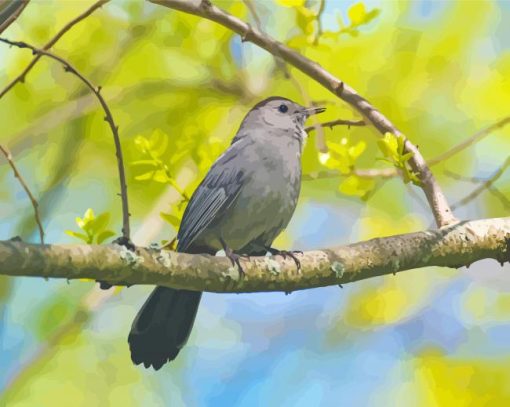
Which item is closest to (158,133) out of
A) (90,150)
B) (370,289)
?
(90,150)

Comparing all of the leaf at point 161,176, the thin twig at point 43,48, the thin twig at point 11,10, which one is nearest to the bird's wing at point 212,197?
the leaf at point 161,176

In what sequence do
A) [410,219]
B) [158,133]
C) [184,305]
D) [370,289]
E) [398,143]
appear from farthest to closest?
1. [370,289]
2. [410,219]
3. [184,305]
4. [158,133]
5. [398,143]

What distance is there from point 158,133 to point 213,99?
2.08m

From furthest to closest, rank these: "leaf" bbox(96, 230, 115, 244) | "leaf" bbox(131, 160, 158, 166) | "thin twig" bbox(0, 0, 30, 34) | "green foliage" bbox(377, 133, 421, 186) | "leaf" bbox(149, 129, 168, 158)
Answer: "leaf" bbox(149, 129, 168, 158) → "leaf" bbox(131, 160, 158, 166) → "green foliage" bbox(377, 133, 421, 186) → "leaf" bbox(96, 230, 115, 244) → "thin twig" bbox(0, 0, 30, 34)

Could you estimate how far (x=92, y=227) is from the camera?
289cm

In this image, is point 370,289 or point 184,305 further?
point 370,289

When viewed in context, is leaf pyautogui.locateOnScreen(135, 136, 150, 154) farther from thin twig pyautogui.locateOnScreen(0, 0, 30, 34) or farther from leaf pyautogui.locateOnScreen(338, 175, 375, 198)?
leaf pyautogui.locateOnScreen(338, 175, 375, 198)

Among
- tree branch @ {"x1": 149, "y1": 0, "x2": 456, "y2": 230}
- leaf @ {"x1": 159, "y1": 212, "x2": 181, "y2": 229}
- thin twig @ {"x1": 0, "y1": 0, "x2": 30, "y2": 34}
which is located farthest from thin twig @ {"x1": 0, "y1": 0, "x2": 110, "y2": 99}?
leaf @ {"x1": 159, "y1": 212, "x2": 181, "y2": 229}

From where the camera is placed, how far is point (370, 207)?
5988 millimetres

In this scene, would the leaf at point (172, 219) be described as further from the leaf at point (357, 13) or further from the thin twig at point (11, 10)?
the leaf at point (357, 13)

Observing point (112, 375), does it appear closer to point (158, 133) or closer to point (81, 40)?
point (81, 40)

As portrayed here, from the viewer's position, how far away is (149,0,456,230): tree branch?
3285mm

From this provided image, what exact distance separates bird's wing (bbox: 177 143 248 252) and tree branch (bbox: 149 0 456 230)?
0.57 m

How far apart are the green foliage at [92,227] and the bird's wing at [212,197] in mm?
573
